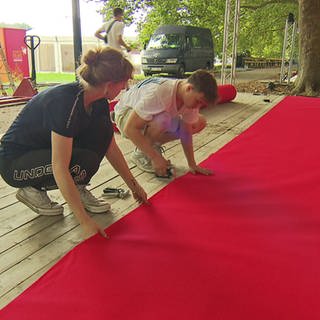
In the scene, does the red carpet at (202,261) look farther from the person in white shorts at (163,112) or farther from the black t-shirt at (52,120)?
the black t-shirt at (52,120)

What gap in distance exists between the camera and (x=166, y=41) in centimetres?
1027

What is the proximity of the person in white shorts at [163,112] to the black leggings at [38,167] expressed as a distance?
Result: 427 millimetres

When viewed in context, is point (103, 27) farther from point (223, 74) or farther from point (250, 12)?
point (250, 12)

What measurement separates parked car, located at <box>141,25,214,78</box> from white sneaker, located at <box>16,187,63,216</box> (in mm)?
8806

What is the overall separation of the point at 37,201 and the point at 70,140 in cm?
46

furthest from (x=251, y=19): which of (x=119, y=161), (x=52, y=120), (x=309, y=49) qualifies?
(x=52, y=120)

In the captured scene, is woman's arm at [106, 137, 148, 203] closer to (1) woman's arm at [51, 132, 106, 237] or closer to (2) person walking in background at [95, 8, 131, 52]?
(1) woman's arm at [51, 132, 106, 237]

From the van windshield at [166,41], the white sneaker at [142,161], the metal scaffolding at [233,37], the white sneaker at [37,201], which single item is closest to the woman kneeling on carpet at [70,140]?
the white sneaker at [37,201]

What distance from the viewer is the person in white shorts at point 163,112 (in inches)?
76.2

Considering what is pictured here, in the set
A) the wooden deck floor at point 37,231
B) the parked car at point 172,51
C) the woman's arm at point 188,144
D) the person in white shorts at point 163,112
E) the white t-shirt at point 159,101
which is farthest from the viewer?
the parked car at point 172,51


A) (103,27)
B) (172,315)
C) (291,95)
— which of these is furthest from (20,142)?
(291,95)

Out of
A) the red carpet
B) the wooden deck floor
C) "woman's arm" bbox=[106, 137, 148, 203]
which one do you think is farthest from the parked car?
"woman's arm" bbox=[106, 137, 148, 203]

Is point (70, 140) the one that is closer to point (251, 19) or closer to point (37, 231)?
point (37, 231)

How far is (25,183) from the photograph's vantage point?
66.0 inches
